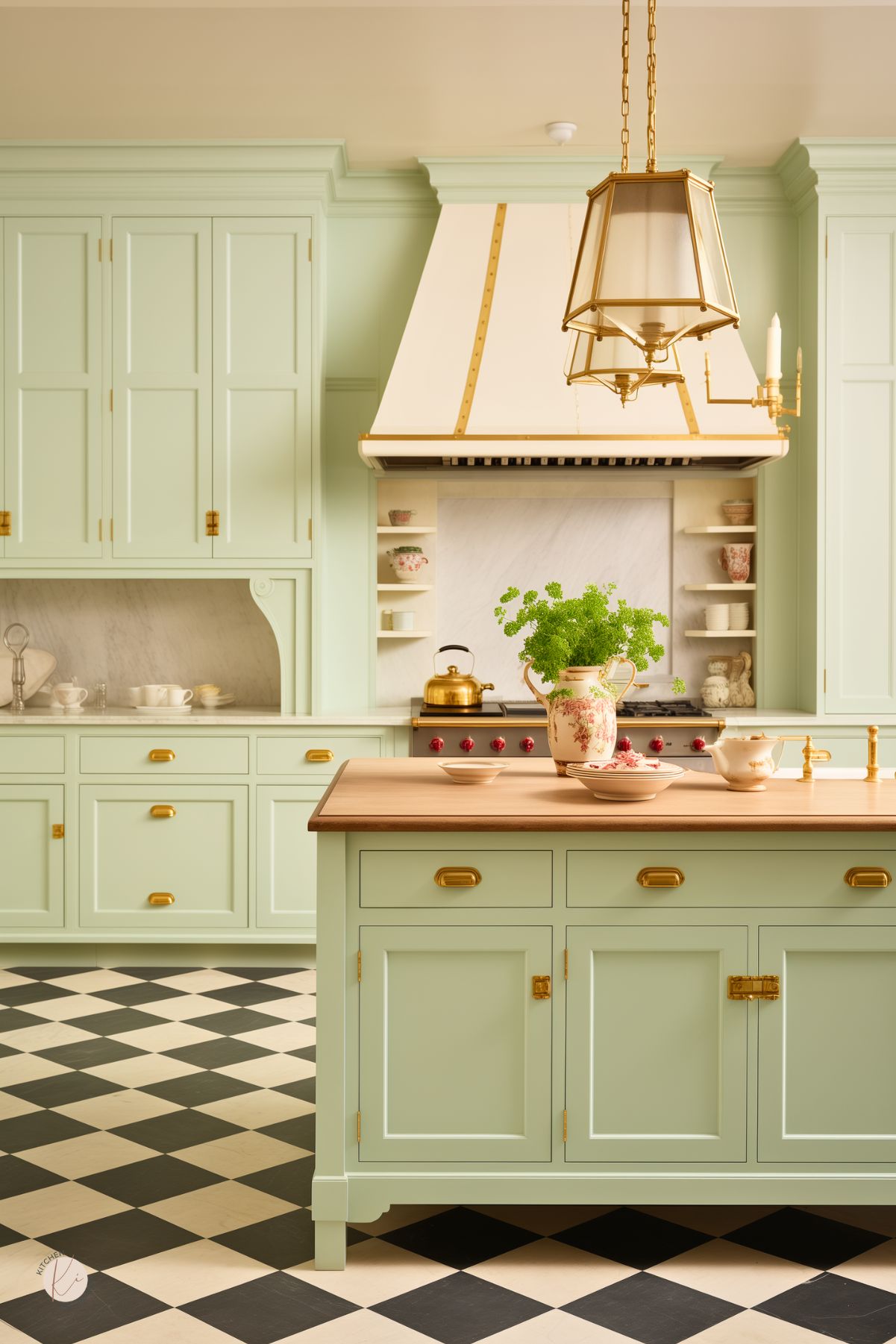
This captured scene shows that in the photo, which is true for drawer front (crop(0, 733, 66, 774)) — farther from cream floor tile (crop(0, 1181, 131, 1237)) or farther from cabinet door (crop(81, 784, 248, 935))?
cream floor tile (crop(0, 1181, 131, 1237))

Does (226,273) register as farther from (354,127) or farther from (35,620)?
(35,620)

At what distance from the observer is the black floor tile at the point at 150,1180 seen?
9.41 ft

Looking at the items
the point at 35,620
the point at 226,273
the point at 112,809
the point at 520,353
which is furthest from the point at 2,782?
the point at 520,353

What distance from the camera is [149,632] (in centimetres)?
543

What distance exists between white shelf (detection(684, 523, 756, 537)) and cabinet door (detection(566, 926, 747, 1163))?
2.91 metres

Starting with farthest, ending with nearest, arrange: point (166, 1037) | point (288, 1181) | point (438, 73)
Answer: point (438, 73), point (166, 1037), point (288, 1181)

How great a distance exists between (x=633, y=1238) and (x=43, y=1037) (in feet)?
6.95

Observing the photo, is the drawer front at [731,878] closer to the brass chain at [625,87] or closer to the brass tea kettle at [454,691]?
the brass chain at [625,87]

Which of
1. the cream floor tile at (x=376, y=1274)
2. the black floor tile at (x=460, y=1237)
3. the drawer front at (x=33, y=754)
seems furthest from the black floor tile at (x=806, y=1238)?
the drawer front at (x=33, y=754)

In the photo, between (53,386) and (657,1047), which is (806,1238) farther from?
(53,386)

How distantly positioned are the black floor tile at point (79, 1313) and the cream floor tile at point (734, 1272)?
3.33ft

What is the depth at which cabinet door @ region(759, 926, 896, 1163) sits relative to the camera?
2.57 m

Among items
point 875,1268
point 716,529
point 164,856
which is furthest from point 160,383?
point 875,1268

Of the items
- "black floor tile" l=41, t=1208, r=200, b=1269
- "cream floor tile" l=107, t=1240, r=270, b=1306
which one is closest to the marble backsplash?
"black floor tile" l=41, t=1208, r=200, b=1269
